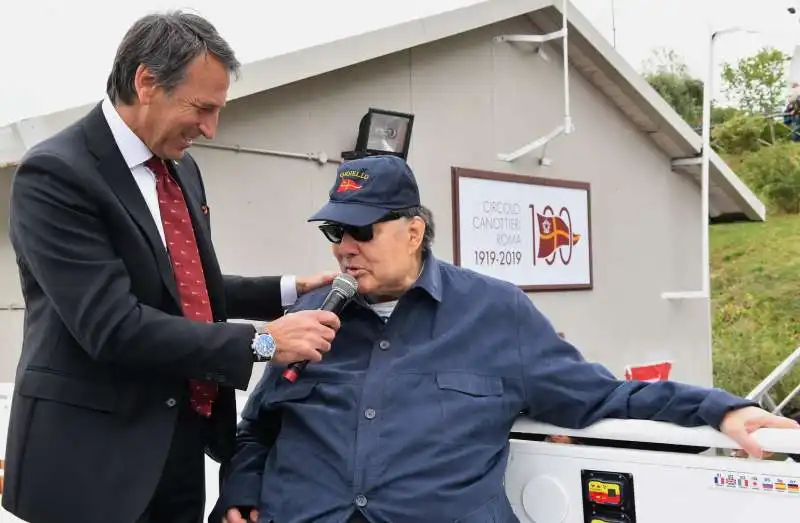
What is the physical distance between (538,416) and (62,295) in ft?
3.74

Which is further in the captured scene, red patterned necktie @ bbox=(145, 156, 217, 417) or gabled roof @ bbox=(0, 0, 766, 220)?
gabled roof @ bbox=(0, 0, 766, 220)

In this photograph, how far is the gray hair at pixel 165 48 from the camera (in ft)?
5.85

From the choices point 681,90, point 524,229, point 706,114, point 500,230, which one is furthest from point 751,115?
point 500,230

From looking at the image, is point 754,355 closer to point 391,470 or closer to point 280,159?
point 280,159

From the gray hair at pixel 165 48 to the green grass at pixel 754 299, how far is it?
13889 millimetres

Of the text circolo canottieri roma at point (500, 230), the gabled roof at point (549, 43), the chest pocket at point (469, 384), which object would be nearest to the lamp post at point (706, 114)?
the gabled roof at point (549, 43)

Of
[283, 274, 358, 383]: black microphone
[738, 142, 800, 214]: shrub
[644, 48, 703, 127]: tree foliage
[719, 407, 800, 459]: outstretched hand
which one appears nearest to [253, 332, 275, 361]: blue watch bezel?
[283, 274, 358, 383]: black microphone

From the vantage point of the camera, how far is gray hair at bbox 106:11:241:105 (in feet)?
5.85

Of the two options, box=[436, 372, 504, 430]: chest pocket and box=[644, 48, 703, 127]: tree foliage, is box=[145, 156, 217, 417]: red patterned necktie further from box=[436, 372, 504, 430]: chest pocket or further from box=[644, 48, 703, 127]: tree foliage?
box=[644, 48, 703, 127]: tree foliage

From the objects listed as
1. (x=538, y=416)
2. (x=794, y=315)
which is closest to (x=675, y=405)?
(x=538, y=416)

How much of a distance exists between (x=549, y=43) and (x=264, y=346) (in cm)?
581

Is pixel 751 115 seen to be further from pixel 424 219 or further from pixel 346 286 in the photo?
pixel 346 286

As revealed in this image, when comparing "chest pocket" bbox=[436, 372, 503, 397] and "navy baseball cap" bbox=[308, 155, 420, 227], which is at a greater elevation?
"navy baseball cap" bbox=[308, 155, 420, 227]

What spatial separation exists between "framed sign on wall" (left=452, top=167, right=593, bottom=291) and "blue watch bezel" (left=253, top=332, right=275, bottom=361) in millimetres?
4289
